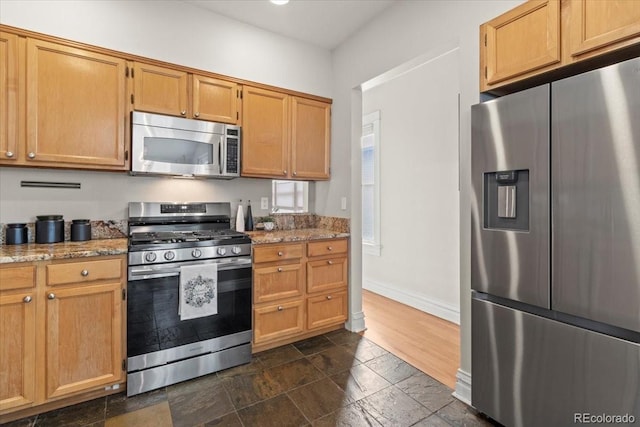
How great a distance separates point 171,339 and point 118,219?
109 centimetres

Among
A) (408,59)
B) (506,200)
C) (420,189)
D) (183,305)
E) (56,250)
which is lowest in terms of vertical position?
(183,305)

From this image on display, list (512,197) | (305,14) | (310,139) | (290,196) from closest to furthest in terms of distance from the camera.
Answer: (512,197), (305,14), (310,139), (290,196)

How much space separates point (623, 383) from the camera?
1261 millimetres

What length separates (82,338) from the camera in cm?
192

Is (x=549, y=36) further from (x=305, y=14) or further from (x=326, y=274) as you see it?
(x=326, y=274)

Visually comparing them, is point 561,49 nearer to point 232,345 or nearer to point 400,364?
point 400,364

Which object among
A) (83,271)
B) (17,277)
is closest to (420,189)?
(83,271)

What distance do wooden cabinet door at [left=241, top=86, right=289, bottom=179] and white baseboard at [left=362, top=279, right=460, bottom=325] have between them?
207cm

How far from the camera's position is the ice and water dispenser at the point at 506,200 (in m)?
1.60

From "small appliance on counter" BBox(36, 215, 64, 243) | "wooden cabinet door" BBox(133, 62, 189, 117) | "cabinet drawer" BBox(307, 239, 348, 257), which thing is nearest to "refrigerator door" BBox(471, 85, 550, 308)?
"cabinet drawer" BBox(307, 239, 348, 257)

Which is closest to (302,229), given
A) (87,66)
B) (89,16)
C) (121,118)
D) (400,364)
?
(400,364)

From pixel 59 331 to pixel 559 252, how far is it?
2.68 metres

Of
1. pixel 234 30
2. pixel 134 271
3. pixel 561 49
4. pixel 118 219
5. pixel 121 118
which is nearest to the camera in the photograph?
pixel 561 49

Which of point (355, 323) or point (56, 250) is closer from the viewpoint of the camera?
point (56, 250)
